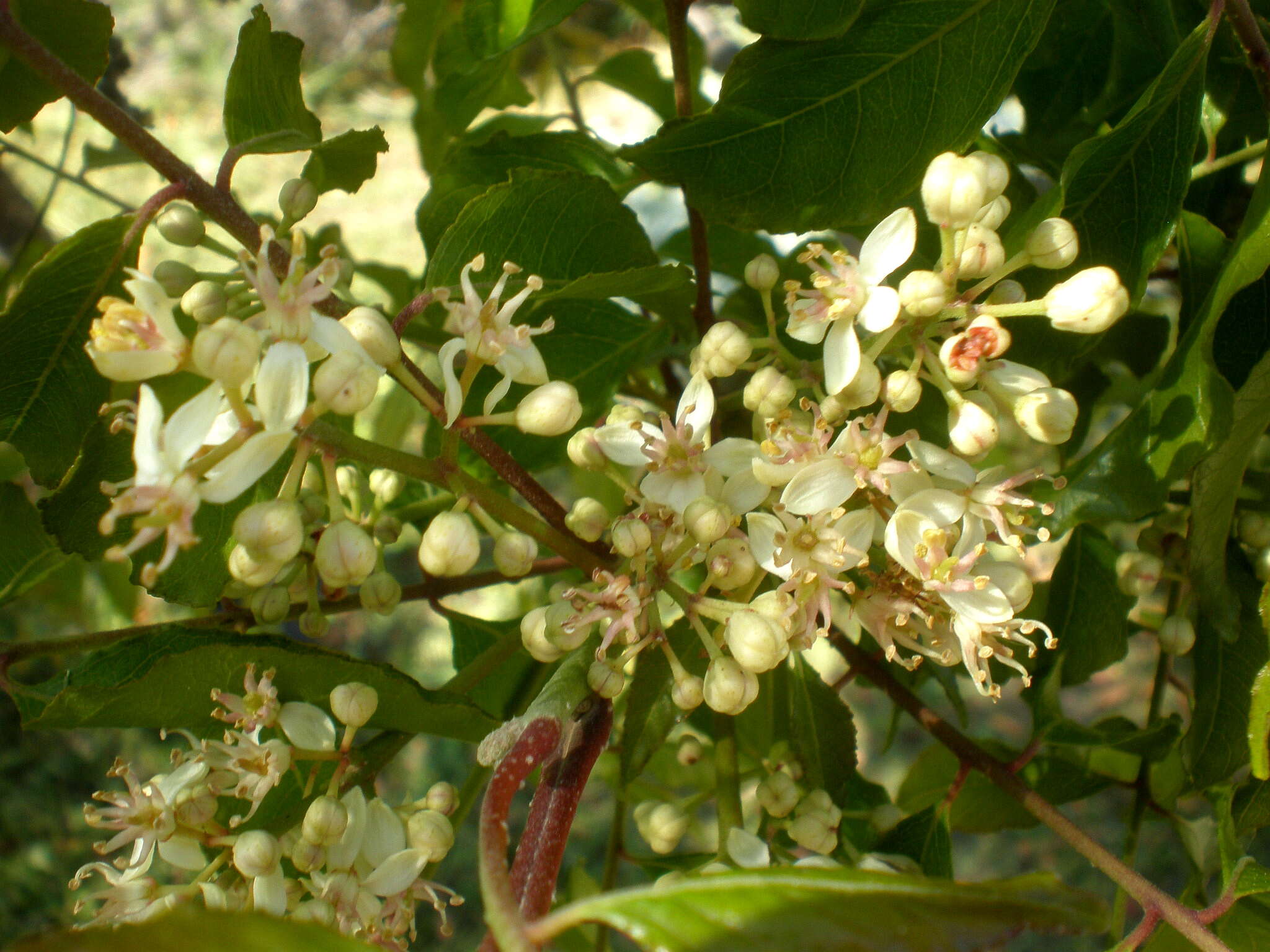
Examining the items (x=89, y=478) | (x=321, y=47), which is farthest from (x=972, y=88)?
(x=321, y=47)

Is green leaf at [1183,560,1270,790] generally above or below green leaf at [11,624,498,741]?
below

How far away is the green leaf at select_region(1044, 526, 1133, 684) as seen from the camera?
1412mm

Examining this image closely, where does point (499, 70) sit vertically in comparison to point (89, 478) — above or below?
above

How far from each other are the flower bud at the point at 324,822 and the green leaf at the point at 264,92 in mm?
662

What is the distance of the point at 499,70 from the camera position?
4.79ft

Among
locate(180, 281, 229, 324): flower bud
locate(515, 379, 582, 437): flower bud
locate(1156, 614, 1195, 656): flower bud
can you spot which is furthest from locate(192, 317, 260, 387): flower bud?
locate(1156, 614, 1195, 656): flower bud

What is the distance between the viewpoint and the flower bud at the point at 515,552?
41.0 inches

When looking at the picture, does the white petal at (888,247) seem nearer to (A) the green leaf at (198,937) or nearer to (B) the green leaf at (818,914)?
(B) the green leaf at (818,914)

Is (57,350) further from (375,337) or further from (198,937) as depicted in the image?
(198,937)

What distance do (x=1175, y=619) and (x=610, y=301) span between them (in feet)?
2.76

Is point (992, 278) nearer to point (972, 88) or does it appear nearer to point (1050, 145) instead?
point (972, 88)

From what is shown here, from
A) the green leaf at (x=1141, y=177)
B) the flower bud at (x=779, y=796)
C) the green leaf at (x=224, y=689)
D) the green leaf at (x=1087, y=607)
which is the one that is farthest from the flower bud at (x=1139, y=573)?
the green leaf at (x=224, y=689)

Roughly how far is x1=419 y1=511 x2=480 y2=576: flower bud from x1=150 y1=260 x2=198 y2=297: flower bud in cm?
39

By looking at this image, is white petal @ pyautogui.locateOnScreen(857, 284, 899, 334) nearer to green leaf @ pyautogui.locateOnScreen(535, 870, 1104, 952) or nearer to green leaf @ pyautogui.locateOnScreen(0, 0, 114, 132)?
green leaf @ pyautogui.locateOnScreen(535, 870, 1104, 952)
